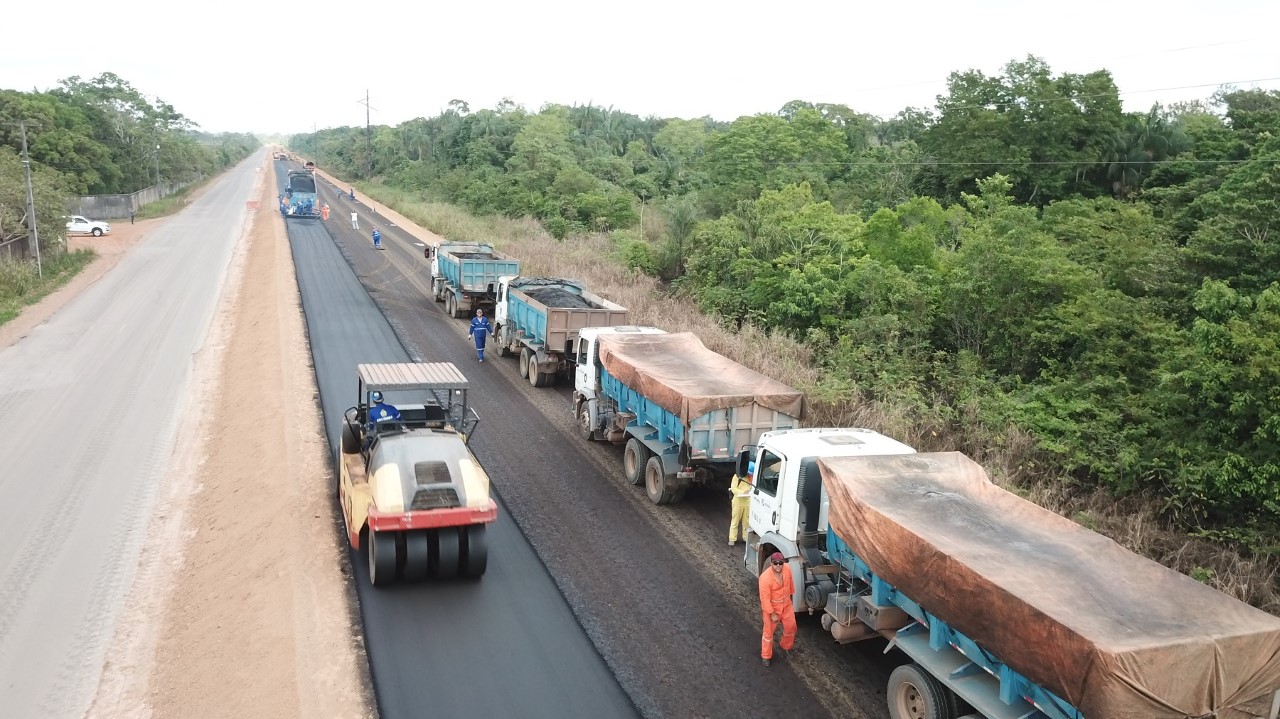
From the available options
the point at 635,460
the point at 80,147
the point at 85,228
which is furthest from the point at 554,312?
the point at 80,147

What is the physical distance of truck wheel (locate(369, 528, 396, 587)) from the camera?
10.7 metres

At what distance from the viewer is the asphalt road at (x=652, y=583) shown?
354 inches

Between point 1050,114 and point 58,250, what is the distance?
44344 mm

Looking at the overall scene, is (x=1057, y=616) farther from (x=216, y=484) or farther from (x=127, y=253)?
(x=127, y=253)

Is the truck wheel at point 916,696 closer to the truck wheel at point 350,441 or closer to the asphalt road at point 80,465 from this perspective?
the truck wheel at point 350,441

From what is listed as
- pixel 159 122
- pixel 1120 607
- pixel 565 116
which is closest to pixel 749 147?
pixel 1120 607

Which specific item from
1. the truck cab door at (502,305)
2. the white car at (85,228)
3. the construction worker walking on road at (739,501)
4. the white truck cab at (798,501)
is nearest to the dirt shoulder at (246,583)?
the white truck cab at (798,501)

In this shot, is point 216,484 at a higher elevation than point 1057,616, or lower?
lower

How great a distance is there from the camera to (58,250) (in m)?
38.8

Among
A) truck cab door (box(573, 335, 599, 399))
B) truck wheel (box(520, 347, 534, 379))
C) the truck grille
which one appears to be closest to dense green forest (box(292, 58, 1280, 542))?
truck cab door (box(573, 335, 599, 399))

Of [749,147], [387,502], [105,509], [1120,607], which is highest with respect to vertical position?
[749,147]

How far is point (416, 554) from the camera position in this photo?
10797 mm

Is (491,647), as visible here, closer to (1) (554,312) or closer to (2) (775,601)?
(2) (775,601)

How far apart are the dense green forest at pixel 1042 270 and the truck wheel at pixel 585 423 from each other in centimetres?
510
